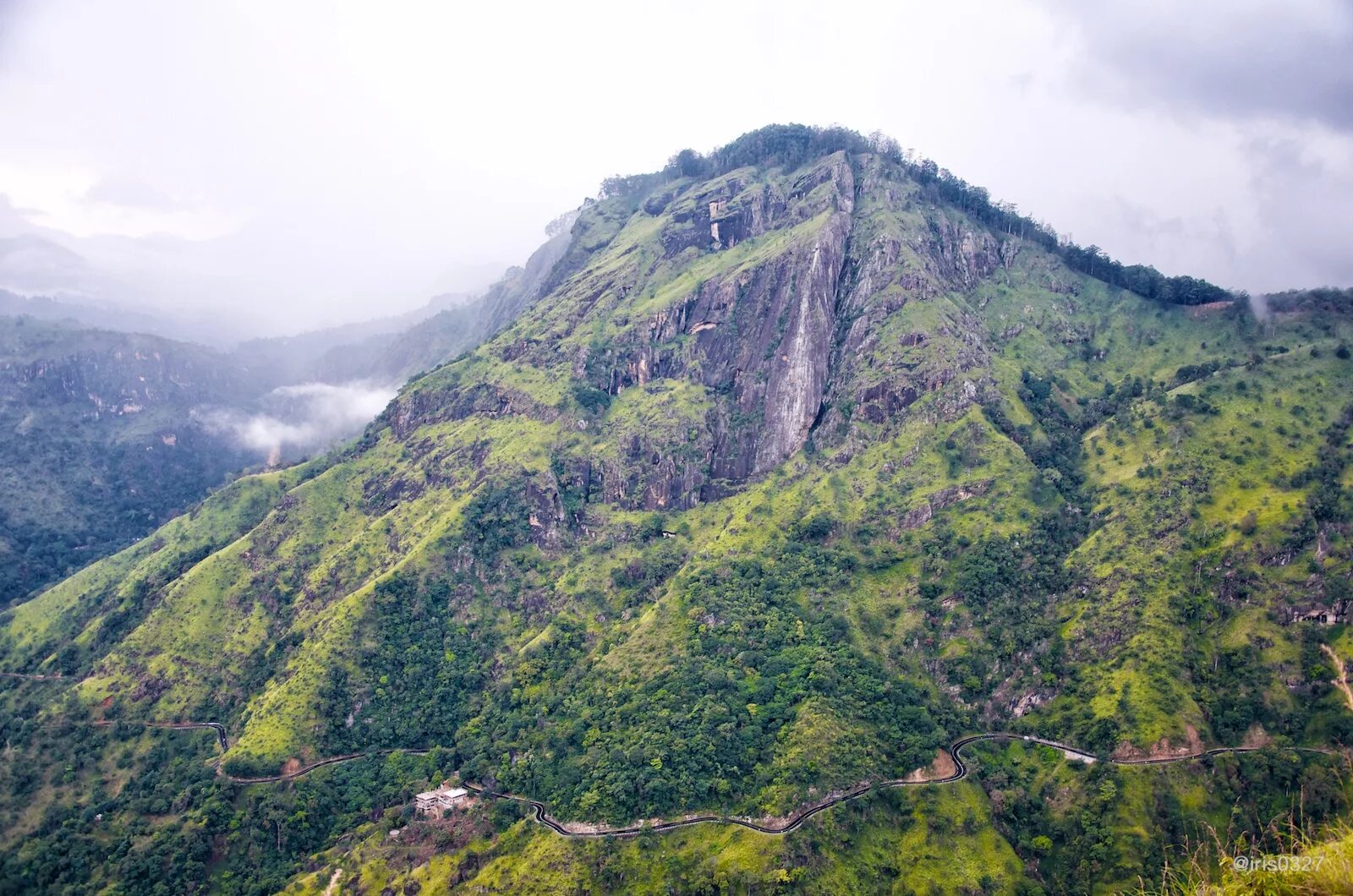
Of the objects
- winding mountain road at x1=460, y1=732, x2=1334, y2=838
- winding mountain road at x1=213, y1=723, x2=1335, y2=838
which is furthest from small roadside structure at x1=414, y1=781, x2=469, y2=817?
winding mountain road at x1=460, y1=732, x2=1334, y2=838

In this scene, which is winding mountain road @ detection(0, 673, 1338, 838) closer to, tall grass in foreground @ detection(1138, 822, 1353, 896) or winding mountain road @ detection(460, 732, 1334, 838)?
winding mountain road @ detection(460, 732, 1334, 838)

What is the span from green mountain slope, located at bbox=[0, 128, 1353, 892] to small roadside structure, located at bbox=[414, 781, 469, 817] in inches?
119

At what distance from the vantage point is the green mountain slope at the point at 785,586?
8888 cm

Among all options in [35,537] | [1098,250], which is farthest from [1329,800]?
[35,537]

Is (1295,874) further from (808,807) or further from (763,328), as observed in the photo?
(763,328)

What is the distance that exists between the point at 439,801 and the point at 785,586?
55.4m

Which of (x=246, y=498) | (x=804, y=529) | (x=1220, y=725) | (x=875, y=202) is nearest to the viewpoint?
(x=1220, y=725)

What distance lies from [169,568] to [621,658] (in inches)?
3519

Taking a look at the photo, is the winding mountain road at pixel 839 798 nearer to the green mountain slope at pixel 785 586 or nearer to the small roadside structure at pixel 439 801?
the green mountain slope at pixel 785 586

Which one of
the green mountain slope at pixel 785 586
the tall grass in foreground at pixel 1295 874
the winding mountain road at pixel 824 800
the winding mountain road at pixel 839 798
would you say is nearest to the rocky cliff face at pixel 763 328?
the green mountain slope at pixel 785 586

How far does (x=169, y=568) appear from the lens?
5566 inches

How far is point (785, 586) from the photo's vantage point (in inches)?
4616

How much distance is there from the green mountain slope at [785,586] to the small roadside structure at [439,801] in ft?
9.91

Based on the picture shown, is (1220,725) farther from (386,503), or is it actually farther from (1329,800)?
(386,503)
